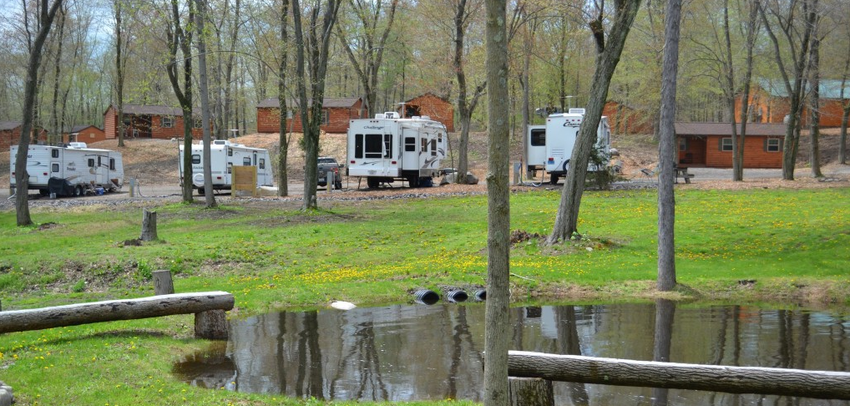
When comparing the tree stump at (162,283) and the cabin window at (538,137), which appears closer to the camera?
the tree stump at (162,283)

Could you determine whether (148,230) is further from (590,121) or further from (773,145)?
(773,145)

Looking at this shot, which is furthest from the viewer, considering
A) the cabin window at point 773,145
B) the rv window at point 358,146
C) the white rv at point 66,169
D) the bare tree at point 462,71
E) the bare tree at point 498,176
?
the cabin window at point 773,145

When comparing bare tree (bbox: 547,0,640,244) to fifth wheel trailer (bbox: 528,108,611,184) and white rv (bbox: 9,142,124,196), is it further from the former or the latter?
white rv (bbox: 9,142,124,196)

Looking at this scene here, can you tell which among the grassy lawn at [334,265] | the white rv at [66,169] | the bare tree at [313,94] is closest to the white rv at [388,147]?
the bare tree at [313,94]

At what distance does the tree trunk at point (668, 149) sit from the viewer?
1427cm

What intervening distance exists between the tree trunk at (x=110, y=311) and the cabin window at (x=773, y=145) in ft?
161

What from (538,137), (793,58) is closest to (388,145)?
(538,137)

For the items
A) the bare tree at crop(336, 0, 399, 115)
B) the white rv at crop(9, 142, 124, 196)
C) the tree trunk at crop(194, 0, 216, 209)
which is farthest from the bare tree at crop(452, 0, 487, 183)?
the white rv at crop(9, 142, 124, 196)

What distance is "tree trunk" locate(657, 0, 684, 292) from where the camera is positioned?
46.8 ft

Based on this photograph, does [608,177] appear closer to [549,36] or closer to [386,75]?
[549,36]

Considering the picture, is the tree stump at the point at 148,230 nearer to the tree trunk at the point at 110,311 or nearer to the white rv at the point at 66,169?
the tree trunk at the point at 110,311

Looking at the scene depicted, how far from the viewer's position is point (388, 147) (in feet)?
117

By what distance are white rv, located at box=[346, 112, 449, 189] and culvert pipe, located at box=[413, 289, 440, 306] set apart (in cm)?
2114

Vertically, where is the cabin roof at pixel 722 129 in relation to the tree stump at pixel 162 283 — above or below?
above
